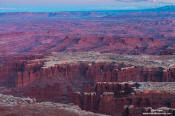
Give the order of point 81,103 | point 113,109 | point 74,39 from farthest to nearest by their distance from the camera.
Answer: point 74,39 → point 81,103 → point 113,109

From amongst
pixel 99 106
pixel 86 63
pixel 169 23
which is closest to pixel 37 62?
pixel 86 63

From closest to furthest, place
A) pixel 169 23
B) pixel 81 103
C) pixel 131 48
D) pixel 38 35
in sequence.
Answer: pixel 81 103 → pixel 131 48 → pixel 38 35 → pixel 169 23

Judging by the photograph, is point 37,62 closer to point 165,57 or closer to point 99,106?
point 165,57

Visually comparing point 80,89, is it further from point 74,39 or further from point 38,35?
point 38,35

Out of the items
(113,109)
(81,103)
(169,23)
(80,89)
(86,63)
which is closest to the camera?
(113,109)

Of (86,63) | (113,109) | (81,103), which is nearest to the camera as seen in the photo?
(113,109)

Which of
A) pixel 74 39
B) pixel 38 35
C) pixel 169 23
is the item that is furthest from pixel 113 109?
pixel 169 23

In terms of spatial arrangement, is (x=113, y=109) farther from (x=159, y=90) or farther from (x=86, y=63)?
(x=86, y=63)

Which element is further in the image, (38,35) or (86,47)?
(38,35)

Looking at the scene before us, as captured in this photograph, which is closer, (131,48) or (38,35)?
(131,48)
